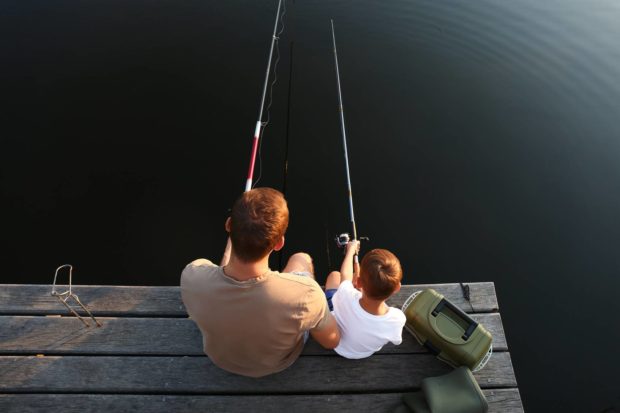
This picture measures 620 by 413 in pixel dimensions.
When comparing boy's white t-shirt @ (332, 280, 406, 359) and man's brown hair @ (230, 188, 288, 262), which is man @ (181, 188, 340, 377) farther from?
boy's white t-shirt @ (332, 280, 406, 359)

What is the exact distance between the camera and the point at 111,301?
2502 mm

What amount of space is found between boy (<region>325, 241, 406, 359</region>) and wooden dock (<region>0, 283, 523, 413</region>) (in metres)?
0.22

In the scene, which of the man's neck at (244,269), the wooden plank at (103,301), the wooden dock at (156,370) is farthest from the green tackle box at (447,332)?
the wooden plank at (103,301)

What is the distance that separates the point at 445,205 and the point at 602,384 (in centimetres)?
220

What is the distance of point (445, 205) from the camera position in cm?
441

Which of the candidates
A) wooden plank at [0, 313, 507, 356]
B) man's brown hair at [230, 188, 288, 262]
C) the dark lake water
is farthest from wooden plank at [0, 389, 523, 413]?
the dark lake water

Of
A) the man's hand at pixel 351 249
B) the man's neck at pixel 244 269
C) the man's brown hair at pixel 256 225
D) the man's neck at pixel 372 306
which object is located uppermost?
the man's brown hair at pixel 256 225

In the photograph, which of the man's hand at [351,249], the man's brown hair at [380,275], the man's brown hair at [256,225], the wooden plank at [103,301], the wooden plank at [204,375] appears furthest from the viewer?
the man's hand at [351,249]

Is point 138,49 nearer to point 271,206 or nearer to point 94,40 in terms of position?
point 94,40

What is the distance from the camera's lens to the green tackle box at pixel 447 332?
221 centimetres

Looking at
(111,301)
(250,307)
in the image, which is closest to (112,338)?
(111,301)

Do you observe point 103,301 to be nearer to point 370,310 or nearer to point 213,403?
point 213,403

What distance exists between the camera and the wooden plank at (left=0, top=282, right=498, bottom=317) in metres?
2.44

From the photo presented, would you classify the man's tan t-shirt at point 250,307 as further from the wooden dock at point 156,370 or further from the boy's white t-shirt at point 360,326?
the wooden dock at point 156,370
